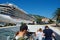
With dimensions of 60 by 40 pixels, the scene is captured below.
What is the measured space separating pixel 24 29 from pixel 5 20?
1793mm

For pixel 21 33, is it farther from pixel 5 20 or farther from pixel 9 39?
pixel 9 39

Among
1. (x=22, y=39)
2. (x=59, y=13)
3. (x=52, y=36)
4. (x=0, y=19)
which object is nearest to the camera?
(x=22, y=39)

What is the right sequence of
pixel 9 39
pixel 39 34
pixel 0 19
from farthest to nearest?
pixel 39 34
pixel 9 39
pixel 0 19

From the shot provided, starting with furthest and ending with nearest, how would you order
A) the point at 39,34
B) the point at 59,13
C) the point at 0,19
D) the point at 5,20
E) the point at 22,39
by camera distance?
the point at 59,13, the point at 39,34, the point at 5,20, the point at 0,19, the point at 22,39

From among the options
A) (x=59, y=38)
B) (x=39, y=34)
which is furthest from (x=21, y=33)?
(x=39, y=34)

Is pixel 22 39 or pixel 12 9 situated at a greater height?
pixel 12 9

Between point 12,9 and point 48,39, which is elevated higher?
point 12,9

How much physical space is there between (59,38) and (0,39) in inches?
110

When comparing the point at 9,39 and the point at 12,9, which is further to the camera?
the point at 12,9

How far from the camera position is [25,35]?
6.43 metres

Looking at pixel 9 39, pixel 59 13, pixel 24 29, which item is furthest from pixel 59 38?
pixel 59 13

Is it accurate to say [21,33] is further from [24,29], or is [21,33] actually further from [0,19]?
[0,19]

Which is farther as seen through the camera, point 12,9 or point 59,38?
point 12,9

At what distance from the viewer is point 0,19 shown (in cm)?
770
